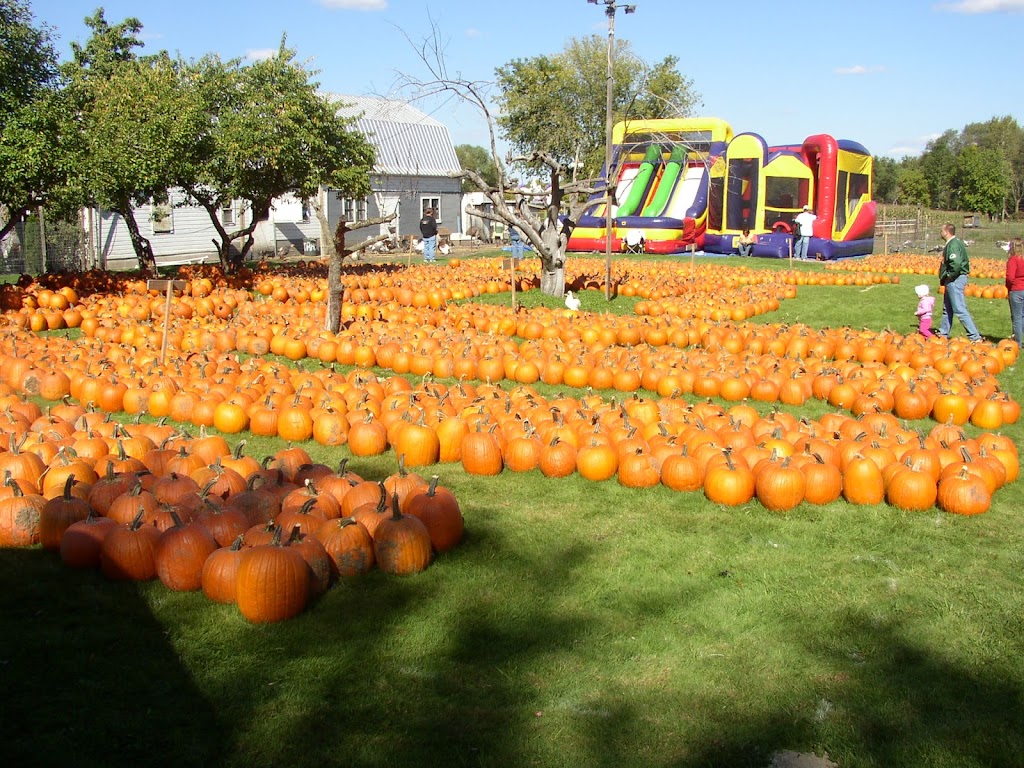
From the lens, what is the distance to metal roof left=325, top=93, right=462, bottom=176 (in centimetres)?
4609

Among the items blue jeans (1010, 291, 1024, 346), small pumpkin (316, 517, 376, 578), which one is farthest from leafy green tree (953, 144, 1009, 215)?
small pumpkin (316, 517, 376, 578)

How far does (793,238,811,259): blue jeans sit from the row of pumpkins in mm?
27051

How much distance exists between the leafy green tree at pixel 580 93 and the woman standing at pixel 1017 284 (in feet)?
97.6

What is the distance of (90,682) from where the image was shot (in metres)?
4.18

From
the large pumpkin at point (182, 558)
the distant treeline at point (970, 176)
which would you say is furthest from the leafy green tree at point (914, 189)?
the large pumpkin at point (182, 558)

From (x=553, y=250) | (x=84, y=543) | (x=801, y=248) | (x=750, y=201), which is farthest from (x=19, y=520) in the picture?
(x=750, y=201)

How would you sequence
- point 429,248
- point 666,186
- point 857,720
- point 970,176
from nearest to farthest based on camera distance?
1. point 857,720
2. point 429,248
3. point 666,186
4. point 970,176

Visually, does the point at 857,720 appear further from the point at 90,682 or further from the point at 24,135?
the point at 24,135

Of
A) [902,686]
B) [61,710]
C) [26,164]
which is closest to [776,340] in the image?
[902,686]

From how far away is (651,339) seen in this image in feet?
45.7

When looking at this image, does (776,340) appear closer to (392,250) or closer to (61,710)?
(61,710)

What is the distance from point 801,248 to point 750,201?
298cm

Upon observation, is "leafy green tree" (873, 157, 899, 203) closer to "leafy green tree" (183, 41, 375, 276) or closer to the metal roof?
the metal roof

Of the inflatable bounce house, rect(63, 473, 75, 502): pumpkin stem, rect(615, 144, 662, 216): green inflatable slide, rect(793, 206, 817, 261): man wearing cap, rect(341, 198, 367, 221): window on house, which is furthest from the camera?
rect(341, 198, 367, 221): window on house
